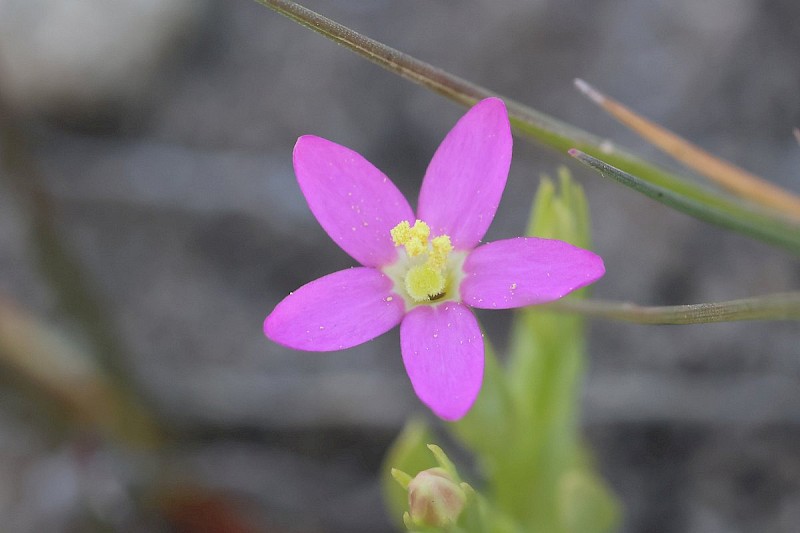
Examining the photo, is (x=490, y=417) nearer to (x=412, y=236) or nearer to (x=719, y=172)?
(x=412, y=236)

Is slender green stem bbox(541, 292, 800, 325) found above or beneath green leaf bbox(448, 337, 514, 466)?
above

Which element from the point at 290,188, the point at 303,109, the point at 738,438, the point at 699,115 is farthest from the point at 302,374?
the point at 699,115

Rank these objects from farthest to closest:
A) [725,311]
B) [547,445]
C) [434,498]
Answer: [547,445] < [434,498] < [725,311]

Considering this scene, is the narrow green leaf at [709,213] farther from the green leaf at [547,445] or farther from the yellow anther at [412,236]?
the green leaf at [547,445]

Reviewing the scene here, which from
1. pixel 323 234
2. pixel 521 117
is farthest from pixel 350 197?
pixel 323 234

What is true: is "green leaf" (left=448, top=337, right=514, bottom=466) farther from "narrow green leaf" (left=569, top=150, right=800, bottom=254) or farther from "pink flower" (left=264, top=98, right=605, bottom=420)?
"narrow green leaf" (left=569, top=150, right=800, bottom=254)

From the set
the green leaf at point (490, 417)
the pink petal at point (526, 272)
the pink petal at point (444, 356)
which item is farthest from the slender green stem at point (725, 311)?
the green leaf at point (490, 417)

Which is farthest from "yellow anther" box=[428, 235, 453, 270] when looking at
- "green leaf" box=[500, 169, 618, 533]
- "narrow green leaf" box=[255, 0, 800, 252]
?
"green leaf" box=[500, 169, 618, 533]
